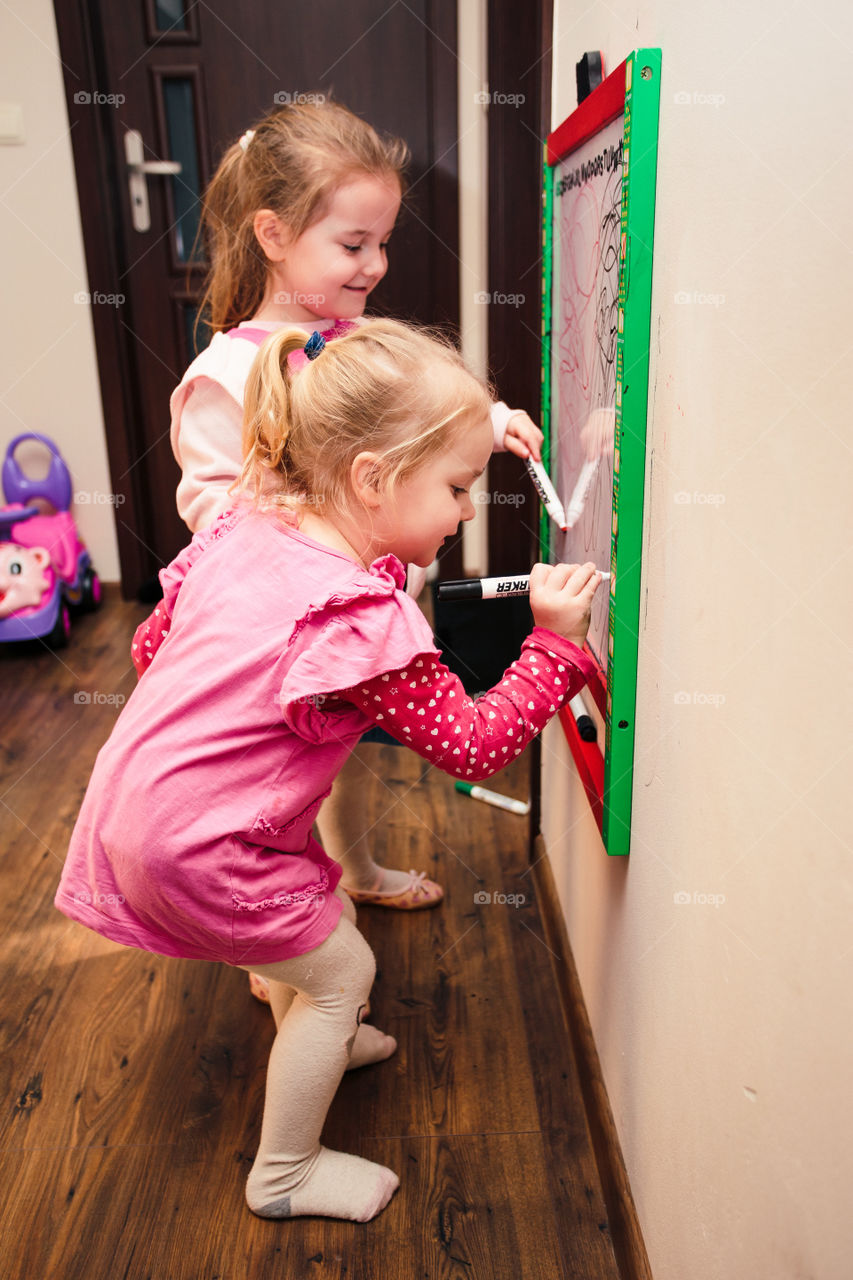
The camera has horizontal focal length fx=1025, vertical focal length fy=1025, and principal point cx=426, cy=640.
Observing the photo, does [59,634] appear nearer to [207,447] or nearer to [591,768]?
[207,447]

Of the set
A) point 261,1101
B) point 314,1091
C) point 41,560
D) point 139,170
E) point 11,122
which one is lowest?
point 261,1101

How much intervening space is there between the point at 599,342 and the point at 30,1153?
110 cm

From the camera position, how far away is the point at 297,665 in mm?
863

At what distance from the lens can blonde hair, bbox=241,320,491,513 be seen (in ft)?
2.96

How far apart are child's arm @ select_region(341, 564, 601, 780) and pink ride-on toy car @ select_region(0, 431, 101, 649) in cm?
205

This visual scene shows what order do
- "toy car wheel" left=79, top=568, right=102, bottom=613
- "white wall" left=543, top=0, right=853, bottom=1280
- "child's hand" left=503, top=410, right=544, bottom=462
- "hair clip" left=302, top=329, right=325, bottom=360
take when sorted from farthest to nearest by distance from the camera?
"toy car wheel" left=79, top=568, right=102, bottom=613
"child's hand" left=503, top=410, right=544, bottom=462
"hair clip" left=302, top=329, right=325, bottom=360
"white wall" left=543, top=0, right=853, bottom=1280

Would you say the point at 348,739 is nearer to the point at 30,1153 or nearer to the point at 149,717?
the point at 149,717

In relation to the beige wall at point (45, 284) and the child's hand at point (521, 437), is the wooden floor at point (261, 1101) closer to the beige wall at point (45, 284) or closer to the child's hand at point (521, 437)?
the child's hand at point (521, 437)

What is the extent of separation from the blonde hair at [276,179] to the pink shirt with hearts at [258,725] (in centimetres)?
55

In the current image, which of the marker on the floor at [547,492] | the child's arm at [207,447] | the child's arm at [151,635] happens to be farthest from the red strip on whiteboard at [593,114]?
the child's arm at [151,635]

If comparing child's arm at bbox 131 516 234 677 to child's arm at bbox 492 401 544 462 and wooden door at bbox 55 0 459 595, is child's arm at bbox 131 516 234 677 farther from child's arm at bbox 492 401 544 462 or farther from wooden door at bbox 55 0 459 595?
wooden door at bbox 55 0 459 595

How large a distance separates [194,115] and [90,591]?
138 centimetres

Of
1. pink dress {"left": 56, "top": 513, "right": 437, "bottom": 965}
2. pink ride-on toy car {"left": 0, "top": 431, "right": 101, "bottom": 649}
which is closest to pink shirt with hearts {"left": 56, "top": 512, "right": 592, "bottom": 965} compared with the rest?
pink dress {"left": 56, "top": 513, "right": 437, "bottom": 965}

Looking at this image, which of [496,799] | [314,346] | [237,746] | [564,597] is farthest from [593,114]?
[496,799]
